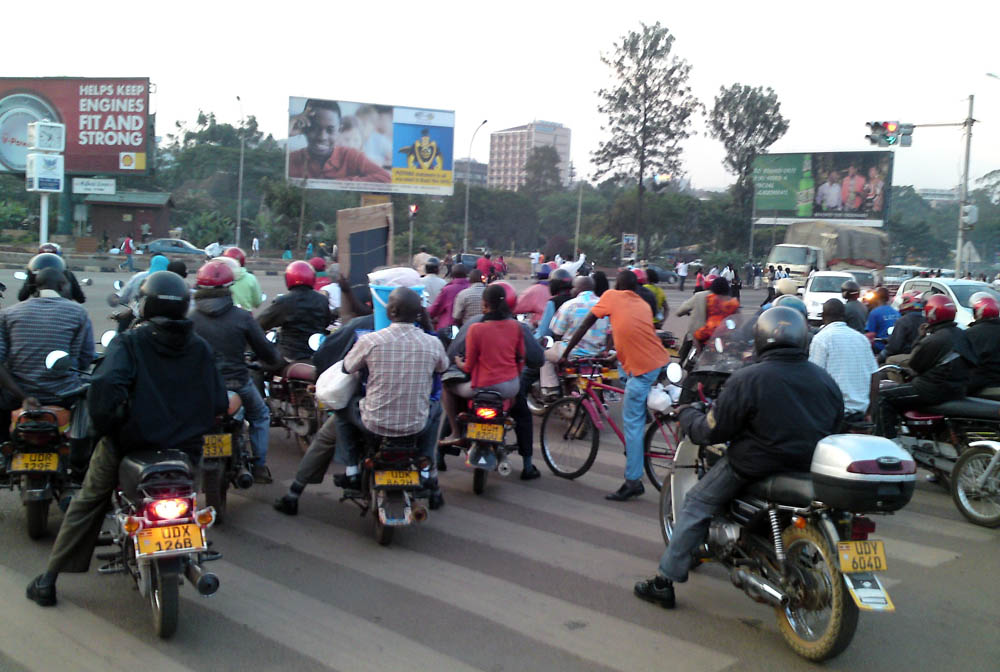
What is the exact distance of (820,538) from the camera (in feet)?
13.7

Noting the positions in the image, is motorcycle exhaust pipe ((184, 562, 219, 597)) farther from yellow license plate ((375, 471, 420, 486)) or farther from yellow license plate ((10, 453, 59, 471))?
yellow license plate ((10, 453, 59, 471))

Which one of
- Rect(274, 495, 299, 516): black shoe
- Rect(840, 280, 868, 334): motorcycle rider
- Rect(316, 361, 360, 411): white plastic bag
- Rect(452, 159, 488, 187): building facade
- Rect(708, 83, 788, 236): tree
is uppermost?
Rect(452, 159, 488, 187): building facade

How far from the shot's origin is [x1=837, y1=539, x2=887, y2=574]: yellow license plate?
157 inches

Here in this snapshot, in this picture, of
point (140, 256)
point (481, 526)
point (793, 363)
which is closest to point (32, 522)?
point (481, 526)

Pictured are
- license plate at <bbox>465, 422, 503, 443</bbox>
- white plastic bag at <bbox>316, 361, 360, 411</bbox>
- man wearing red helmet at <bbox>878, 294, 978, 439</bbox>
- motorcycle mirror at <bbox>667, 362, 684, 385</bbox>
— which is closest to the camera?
motorcycle mirror at <bbox>667, 362, 684, 385</bbox>

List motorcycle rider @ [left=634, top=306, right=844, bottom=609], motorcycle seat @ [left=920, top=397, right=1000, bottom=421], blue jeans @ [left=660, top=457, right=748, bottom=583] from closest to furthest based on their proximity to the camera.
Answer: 1. motorcycle rider @ [left=634, top=306, right=844, bottom=609]
2. blue jeans @ [left=660, top=457, right=748, bottom=583]
3. motorcycle seat @ [left=920, top=397, right=1000, bottom=421]

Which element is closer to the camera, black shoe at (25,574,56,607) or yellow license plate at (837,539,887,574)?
yellow license plate at (837,539,887,574)

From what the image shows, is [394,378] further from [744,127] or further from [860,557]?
[744,127]

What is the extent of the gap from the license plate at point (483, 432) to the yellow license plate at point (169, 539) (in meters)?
2.99

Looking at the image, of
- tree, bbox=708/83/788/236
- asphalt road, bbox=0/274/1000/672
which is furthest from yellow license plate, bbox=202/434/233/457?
tree, bbox=708/83/788/236

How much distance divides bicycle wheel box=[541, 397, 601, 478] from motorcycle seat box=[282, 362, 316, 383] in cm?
214

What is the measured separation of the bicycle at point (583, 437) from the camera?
7508mm

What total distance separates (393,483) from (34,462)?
2.16 meters

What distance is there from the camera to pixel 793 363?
14.6ft
